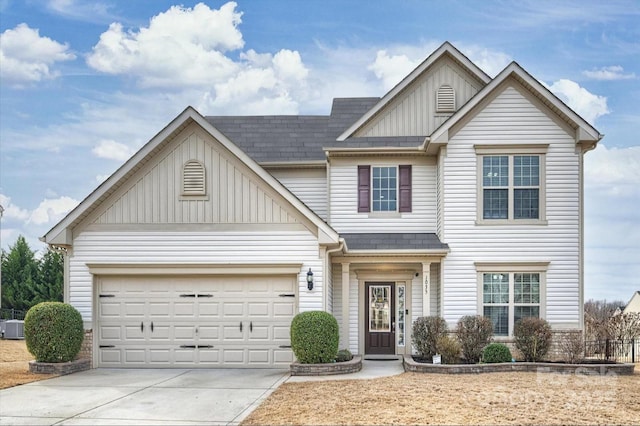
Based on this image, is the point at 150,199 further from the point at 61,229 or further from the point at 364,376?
the point at 364,376

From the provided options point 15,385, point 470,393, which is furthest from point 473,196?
point 15,385

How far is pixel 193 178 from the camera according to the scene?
17.3 m

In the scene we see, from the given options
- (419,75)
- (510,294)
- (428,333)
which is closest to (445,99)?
(419,75)

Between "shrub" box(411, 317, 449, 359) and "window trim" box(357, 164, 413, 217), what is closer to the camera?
"shrub" box(411, 317, 449, 359)

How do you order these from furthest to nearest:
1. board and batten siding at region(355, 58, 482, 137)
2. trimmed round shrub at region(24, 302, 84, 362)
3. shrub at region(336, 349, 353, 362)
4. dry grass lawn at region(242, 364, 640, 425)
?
1. board and batten siding at region(355, 58, 482, 137)
2. shrub at region(336, 349, 353, 362)
3. trimmed round shrub at region(24, 302, 84, 362)
4. dry grass lawn at region(242, 364, 640, 425)

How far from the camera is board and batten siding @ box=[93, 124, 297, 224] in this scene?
1727 cm

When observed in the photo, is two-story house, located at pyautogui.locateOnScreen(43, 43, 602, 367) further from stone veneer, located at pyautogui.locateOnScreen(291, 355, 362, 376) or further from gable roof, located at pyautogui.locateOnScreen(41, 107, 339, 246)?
stone veneer, located at pyautogui.locateOnScreen(291, 355, 362, 376)

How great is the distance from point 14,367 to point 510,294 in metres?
13.1

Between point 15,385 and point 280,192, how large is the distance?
7.18 m

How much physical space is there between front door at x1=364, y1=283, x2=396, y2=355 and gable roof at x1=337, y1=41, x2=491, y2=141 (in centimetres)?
450

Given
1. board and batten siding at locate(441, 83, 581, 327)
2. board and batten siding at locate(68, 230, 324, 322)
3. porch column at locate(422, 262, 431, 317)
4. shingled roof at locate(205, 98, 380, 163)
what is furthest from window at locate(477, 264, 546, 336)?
shingled roof at locate(205, 98, 380, 163)

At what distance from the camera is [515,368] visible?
16281 mm

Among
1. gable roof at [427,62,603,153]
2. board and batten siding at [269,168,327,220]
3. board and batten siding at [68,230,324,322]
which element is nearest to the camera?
board and batten siding at [68,230,324,322]

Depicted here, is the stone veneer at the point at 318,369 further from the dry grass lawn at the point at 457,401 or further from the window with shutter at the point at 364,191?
the window with shutter at the point at 364,191
